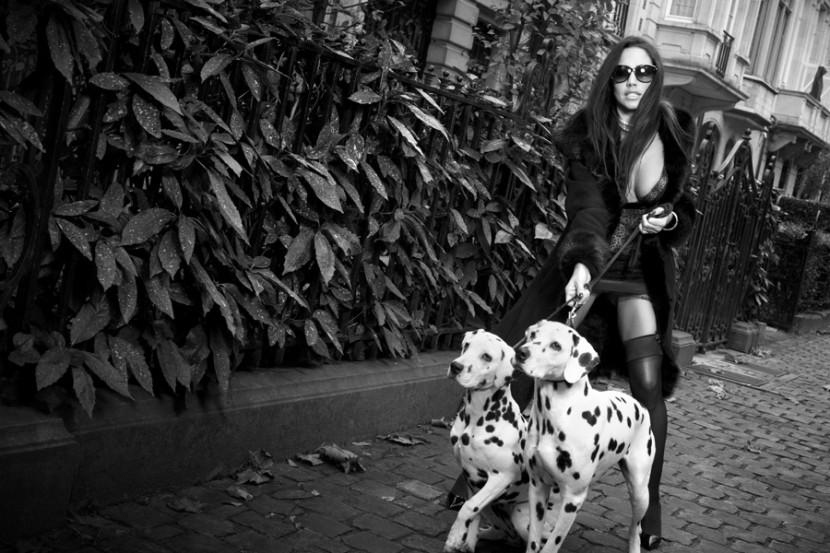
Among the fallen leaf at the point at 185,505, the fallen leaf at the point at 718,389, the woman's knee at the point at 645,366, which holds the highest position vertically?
the woman's knee at the point at 645,366

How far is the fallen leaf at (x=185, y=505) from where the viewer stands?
3977mm

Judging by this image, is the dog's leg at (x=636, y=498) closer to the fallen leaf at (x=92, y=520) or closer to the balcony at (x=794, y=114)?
the fallen leaf at (x=92, y=520)

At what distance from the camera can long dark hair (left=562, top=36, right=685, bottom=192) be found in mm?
4391

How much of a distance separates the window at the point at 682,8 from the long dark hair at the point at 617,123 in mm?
24077

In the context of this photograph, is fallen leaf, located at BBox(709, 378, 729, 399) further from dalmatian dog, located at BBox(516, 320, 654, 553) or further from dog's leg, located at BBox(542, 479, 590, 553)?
dog's leg, located at BBox(542, 479, 590, 553)

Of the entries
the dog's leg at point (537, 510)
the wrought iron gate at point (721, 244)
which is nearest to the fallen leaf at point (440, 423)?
the dog's leg at point (537, 510)

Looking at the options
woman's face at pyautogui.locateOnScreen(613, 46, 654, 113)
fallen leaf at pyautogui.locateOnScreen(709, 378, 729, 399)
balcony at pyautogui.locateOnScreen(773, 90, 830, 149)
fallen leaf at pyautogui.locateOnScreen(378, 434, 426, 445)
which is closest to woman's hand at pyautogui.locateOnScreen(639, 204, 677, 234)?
woman's face at pyautogui.locateOnScreen(613, 46, 654, 113)

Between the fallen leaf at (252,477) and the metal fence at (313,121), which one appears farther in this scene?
the fallen leaf at (252,477)

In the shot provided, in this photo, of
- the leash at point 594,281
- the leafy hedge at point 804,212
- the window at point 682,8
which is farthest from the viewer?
the window at point 682,8

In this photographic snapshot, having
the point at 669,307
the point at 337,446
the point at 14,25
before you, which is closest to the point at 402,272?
the point at 337,446

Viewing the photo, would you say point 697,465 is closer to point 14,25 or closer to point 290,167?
point 290,167

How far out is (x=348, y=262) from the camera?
16.9 ft

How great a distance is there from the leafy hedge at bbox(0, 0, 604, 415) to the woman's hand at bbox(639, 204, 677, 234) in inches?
54.5

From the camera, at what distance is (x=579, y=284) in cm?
418
